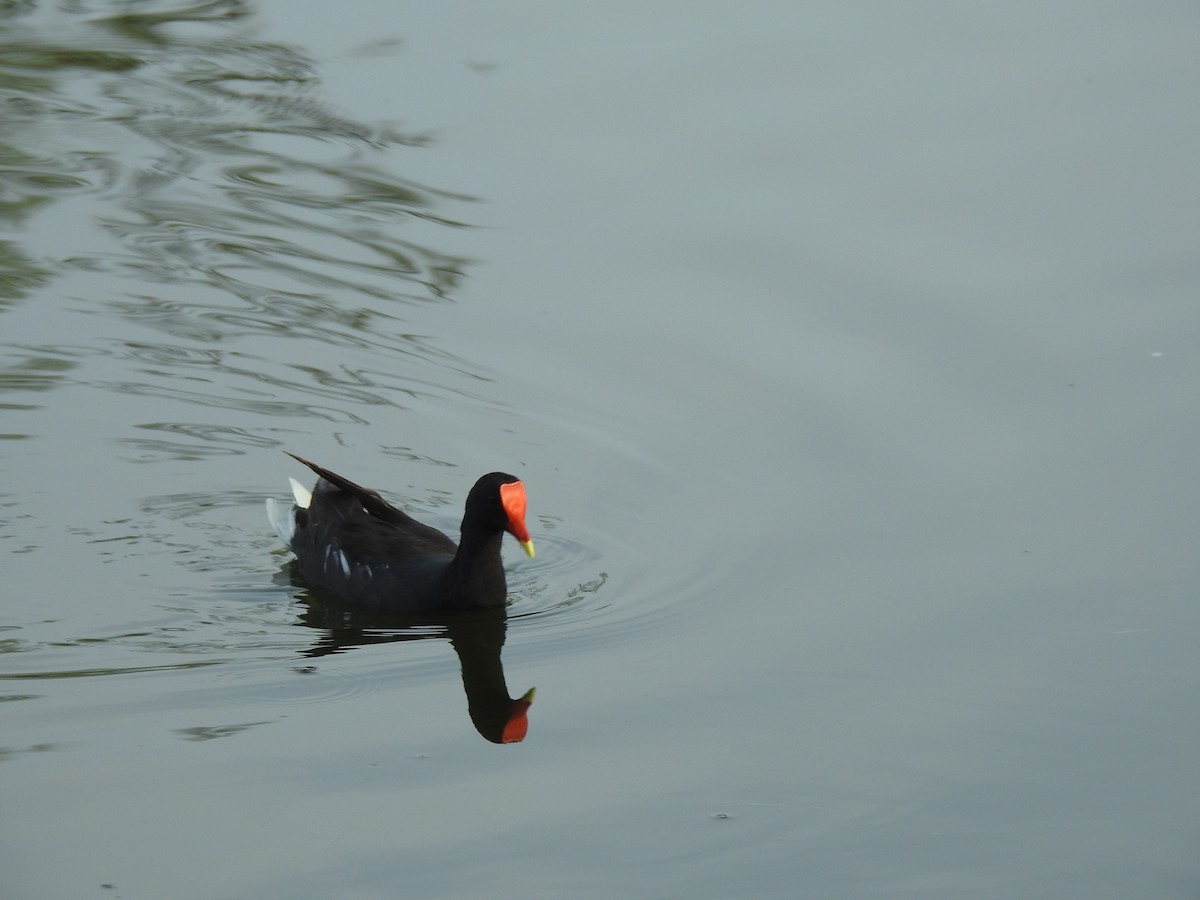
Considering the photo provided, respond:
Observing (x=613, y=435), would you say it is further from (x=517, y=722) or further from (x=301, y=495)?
(x=517, y=722)

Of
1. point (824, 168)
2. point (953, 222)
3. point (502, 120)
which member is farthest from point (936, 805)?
point (502, 120)

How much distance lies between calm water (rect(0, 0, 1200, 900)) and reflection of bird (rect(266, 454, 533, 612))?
175 millimetres

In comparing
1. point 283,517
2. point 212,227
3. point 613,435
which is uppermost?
point 212,227

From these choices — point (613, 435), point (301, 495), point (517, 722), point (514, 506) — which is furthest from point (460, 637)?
point (613, 435)

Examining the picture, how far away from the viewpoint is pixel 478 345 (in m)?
9.81

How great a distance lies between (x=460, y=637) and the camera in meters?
7.59

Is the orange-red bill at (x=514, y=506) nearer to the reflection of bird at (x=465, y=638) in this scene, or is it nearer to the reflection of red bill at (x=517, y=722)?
the reflection of bird at (x=465, y=638)

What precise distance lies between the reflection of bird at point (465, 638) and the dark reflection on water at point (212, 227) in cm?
153

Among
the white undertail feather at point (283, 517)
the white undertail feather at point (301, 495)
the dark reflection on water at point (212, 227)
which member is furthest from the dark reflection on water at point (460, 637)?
the dark reflection on water at point (212, 227)

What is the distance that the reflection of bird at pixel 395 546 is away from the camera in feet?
A: 25.3

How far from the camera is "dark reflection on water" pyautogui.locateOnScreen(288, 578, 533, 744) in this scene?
676 cm

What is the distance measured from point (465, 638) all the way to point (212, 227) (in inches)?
177

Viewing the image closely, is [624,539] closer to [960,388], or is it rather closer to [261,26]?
[960,388]

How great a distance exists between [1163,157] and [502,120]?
14.3ft
